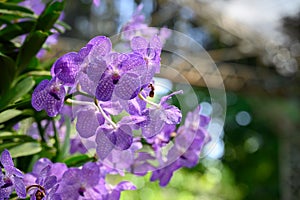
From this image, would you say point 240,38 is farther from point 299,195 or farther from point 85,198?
point 85,198

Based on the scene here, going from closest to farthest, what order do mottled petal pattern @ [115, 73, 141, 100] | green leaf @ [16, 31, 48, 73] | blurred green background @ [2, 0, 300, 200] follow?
1. mottled petal pattern @ [115, 73, 141, 100]
2. green leaf @ [16, 31, 48, 73]
3. blurred green background @ [2, 0, 300, 200]

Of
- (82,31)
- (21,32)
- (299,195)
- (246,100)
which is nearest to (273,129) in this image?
(246,100)

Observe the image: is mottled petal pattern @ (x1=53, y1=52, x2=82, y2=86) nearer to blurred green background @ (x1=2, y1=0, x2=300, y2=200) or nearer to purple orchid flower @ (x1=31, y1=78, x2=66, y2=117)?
purple orchid flower @ (x1=31, y1=78, x2=66, y2=117)

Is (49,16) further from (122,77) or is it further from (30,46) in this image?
(122,77)

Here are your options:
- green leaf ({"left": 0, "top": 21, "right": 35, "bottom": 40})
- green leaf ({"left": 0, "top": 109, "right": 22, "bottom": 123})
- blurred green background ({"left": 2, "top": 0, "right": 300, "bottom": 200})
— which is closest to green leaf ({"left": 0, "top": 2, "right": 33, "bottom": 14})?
green leaf ({"left": 0, "top": 21, "right": 35, "bottom": 40})

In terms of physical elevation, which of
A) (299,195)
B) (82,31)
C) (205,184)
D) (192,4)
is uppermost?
(192,4)

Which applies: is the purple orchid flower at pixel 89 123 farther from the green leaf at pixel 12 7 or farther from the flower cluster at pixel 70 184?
the green leaf at pixel 12 7
